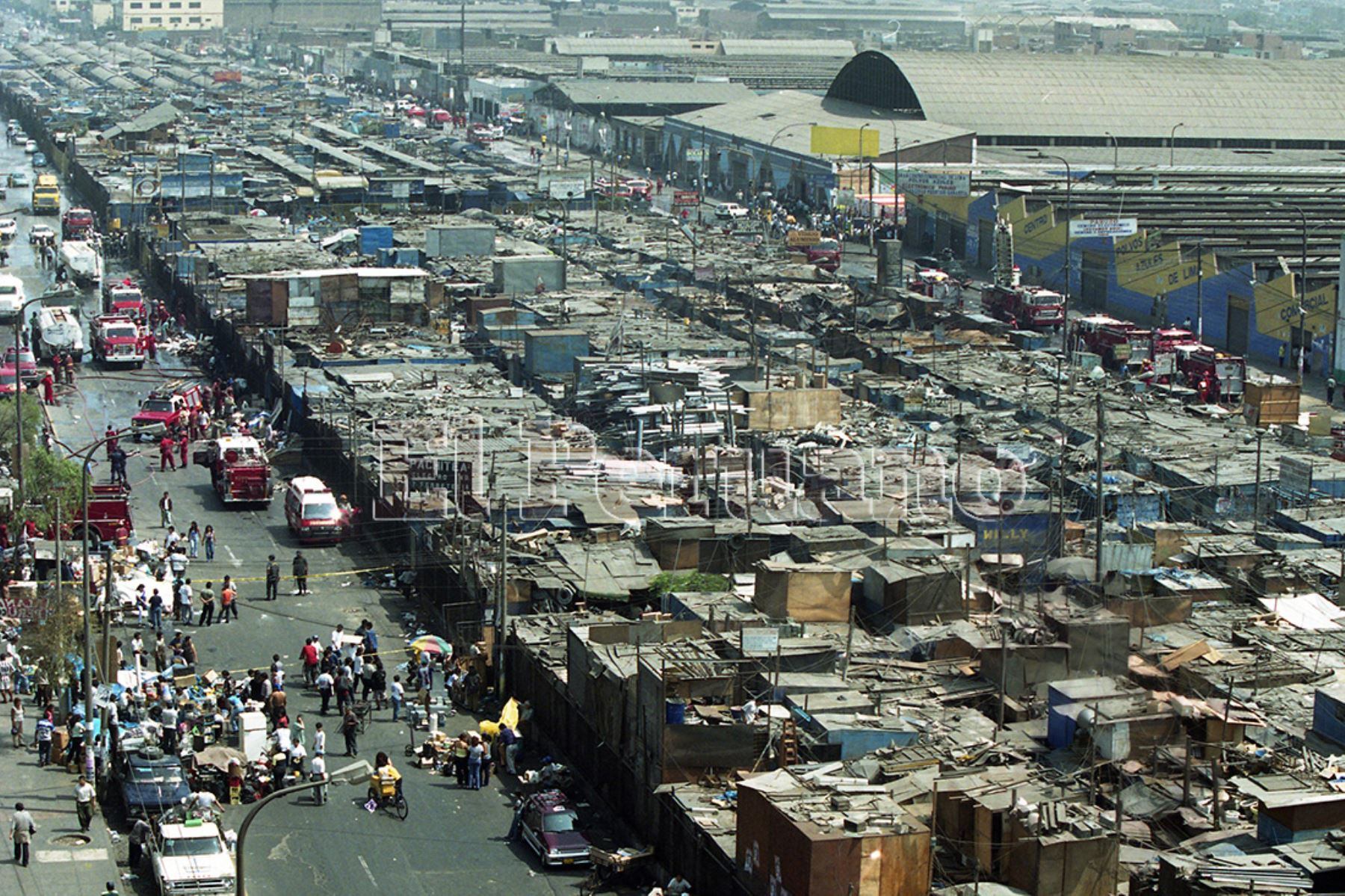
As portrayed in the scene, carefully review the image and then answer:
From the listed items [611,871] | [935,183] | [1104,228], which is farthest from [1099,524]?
[935,183]

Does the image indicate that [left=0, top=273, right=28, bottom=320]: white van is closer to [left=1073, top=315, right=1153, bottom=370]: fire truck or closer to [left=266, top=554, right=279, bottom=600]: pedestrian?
[left=266, top=554, right=279, bottom=600]: pedestrian

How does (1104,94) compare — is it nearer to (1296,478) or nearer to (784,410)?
(784,410)

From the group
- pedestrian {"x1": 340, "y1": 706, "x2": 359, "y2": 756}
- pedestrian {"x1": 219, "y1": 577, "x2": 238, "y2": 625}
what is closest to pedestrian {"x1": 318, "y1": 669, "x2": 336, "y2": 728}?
pedestrian {"x1": 340, "y1": 706, "x2": 359, "y2": 756}

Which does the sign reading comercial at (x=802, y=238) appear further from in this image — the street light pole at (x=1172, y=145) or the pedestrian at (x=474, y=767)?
the pedestrian at (x=474, y=767)

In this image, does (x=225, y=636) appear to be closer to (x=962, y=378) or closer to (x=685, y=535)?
(x=685, y=535)

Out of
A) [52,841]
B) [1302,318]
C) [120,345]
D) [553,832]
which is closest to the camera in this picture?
[52,841]

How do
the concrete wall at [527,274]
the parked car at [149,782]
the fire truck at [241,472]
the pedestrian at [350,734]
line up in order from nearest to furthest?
the parked car at [149,782] → the pedestrian at [350,734] → the fire truck at [241,472] → the concrete wall at [527,274]

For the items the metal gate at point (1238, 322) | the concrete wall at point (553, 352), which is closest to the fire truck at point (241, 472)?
the concrete wall at point (553, 352)

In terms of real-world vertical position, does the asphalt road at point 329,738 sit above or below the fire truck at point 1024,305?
below
